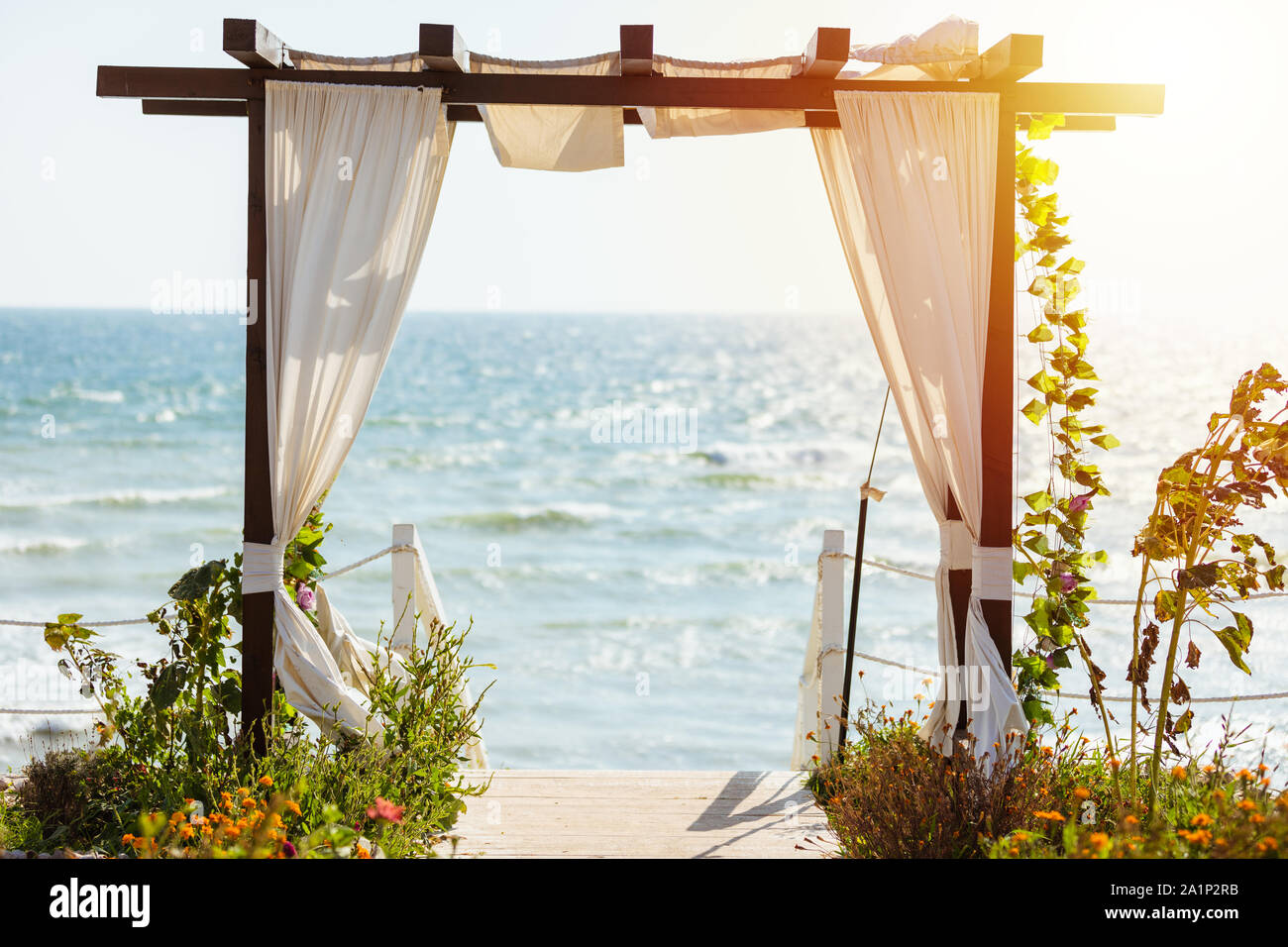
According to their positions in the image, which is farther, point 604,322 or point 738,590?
point 604,322

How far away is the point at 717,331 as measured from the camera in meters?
35.7

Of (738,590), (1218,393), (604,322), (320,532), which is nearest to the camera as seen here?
(320,532)

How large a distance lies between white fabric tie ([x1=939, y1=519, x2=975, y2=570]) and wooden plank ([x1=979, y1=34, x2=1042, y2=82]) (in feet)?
5.05

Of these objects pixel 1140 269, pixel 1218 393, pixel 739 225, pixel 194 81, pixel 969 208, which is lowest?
pixel 969 208

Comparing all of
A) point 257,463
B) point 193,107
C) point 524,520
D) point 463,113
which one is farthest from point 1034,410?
point 524,520

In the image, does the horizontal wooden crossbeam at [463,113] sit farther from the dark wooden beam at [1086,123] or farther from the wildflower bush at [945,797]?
the wildflower bush at [945,797]

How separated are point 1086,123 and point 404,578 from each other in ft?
10.2

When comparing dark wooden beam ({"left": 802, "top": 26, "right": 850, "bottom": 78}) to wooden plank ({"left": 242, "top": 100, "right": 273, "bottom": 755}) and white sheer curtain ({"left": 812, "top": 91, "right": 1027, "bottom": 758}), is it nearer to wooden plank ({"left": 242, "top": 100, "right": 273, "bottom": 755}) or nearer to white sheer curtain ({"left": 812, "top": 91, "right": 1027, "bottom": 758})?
white sheer curtain ({"left": 812, "top": 91, "right": 1027, "bottom": 758})

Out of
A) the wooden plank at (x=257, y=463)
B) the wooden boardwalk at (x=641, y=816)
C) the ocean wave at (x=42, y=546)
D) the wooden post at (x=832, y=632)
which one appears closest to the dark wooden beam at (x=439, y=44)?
the wooden plank at (x=257, y=463)

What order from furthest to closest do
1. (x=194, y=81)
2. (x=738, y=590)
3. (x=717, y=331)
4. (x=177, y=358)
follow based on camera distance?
(x=717, y=331) < (x=177, y=358) < (x=738, y=590) < (x=194, y=81)

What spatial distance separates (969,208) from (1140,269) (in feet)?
88.7

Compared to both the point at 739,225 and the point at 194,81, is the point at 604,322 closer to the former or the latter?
the point at 739,225

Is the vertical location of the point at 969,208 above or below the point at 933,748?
above
